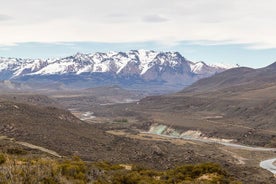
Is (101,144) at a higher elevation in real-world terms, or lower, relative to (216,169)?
lower

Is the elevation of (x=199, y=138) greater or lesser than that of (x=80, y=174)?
lesser

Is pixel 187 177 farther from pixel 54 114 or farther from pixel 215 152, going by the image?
pixel 54 114

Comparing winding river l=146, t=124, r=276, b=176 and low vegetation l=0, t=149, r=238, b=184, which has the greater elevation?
low vegetation l=0, t=149, r=238, b=184

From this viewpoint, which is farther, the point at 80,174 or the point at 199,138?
the point at 199,138

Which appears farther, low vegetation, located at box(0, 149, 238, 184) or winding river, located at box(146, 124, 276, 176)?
winding river, located at box(146, 124, 276, 176)

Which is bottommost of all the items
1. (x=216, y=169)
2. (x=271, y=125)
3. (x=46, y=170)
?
(x=271, y=125)

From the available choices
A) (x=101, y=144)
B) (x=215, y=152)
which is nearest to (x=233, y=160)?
(x=215, y=152)

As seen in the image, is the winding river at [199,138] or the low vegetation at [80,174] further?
the winding river at [199,138]

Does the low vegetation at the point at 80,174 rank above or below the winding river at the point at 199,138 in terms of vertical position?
above

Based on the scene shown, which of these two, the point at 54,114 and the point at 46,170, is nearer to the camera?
the point at 46,170

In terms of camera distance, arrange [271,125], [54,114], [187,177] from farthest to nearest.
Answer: [271,125] < [54,114] < [187,177]

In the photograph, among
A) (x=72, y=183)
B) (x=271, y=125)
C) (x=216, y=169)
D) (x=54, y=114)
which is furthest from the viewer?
(x=271, y=125)
